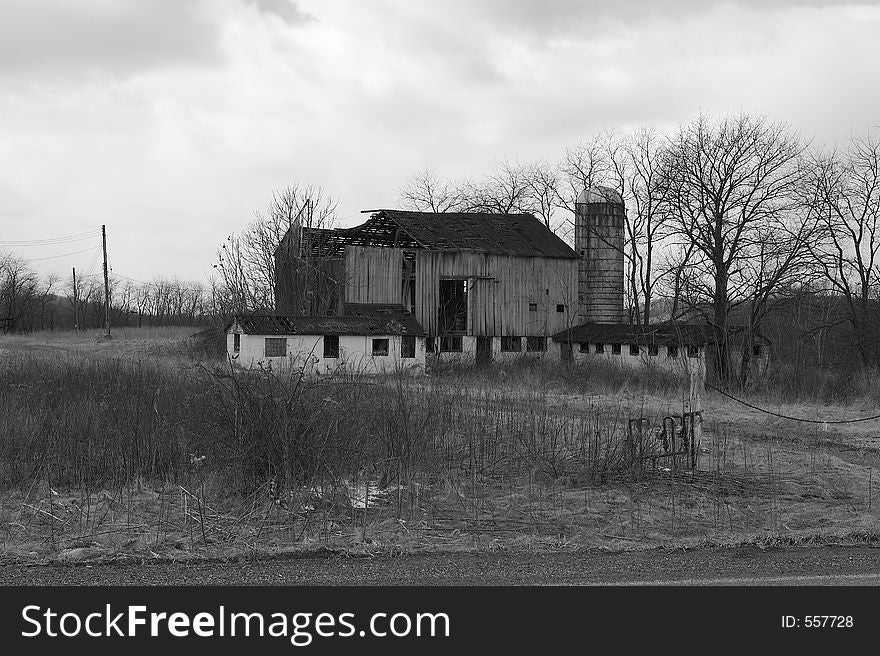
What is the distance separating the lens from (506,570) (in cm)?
704

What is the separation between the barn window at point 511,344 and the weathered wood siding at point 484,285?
43 cm

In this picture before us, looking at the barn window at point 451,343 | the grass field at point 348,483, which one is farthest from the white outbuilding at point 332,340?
the grass field at point 348,483

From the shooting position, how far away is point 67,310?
10444 centimetres

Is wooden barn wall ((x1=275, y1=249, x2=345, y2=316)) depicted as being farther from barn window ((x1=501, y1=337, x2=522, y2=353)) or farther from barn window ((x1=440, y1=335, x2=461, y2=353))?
barn window ((x1=501, y1=337, x2=522, y2=353))

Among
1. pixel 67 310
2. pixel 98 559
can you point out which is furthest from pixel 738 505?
pixel 67 310

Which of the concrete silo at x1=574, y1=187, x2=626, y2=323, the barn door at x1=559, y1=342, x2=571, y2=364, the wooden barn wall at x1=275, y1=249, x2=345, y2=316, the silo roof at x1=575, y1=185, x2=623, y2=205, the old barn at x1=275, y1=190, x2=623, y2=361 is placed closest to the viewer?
the old barn at x1=275, y1=190, x2=623, y2=361

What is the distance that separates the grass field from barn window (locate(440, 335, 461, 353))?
25.1 m

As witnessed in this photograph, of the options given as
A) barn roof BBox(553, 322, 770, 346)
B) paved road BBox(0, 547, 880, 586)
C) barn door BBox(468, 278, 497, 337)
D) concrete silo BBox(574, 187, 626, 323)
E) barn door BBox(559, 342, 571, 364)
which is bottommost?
paved road BBox(0, 547, 880, 586)

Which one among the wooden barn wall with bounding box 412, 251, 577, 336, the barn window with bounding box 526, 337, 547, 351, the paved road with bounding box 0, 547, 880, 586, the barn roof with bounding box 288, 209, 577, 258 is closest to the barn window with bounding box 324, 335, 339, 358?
the wooden barn wall with bounding box 412, 251, 577, 336

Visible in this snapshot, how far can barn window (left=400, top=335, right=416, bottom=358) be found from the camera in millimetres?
36219

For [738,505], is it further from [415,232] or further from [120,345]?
[120,345]

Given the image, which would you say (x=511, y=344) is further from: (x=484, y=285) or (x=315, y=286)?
(x=315, y=286)

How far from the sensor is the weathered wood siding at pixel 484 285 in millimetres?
39156

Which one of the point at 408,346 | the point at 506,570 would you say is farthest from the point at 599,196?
the point at 506,570
